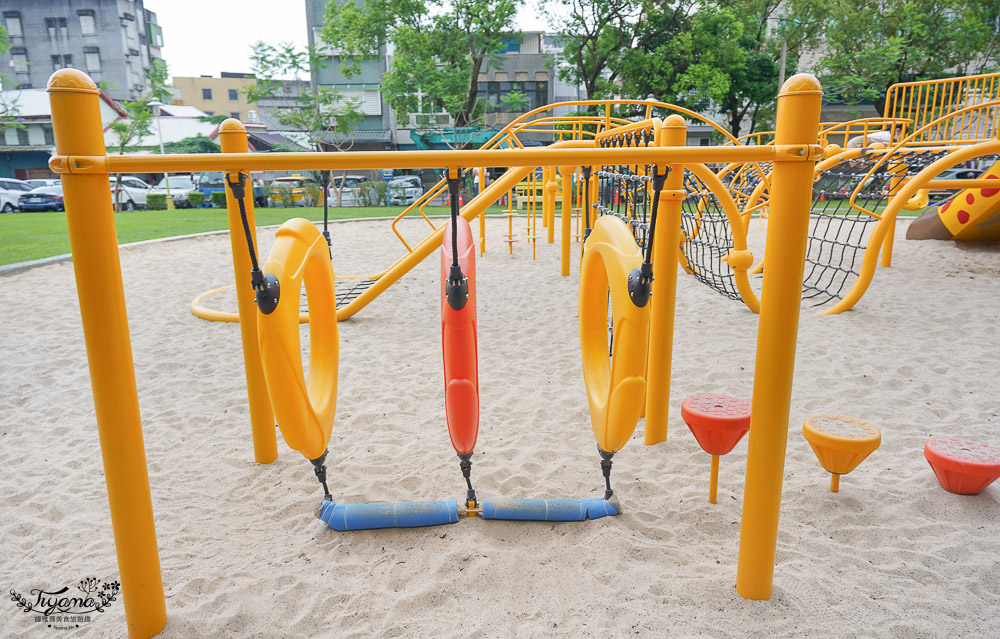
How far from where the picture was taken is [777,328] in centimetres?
176

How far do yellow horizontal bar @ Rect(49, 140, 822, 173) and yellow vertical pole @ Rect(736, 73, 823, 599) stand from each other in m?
0.08

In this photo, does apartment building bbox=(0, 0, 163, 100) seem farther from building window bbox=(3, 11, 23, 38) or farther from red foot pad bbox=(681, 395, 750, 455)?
red foot pad bbox=(681, 395, 750, 455)

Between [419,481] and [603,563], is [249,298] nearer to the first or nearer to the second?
[419,481]

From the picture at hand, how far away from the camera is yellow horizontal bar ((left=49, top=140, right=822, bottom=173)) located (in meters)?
1.67

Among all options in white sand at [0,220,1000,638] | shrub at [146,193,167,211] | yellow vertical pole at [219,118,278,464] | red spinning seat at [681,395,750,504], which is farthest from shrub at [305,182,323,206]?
red spinning seat at [681,395,750,504]

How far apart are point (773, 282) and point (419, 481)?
1.80 meters

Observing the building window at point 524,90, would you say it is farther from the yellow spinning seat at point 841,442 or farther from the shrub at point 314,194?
the yellow spinning seat at point 841,442

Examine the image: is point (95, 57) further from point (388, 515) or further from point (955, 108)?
point (388, 515)

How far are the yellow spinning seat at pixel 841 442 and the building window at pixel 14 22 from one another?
50.6 metres

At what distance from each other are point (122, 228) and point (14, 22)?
3750cm

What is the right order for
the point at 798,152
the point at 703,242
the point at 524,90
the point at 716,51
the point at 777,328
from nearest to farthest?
the point at 798,152 < the point at 777,328 < the point at 703,242 < the point at 716,51 < the point at 524,90

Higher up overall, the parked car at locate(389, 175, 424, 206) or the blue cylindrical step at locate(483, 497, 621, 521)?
the parked car at locate(389, 175, 424, 206)

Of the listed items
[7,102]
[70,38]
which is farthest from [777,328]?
[70,38]

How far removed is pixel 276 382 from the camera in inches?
76.5
